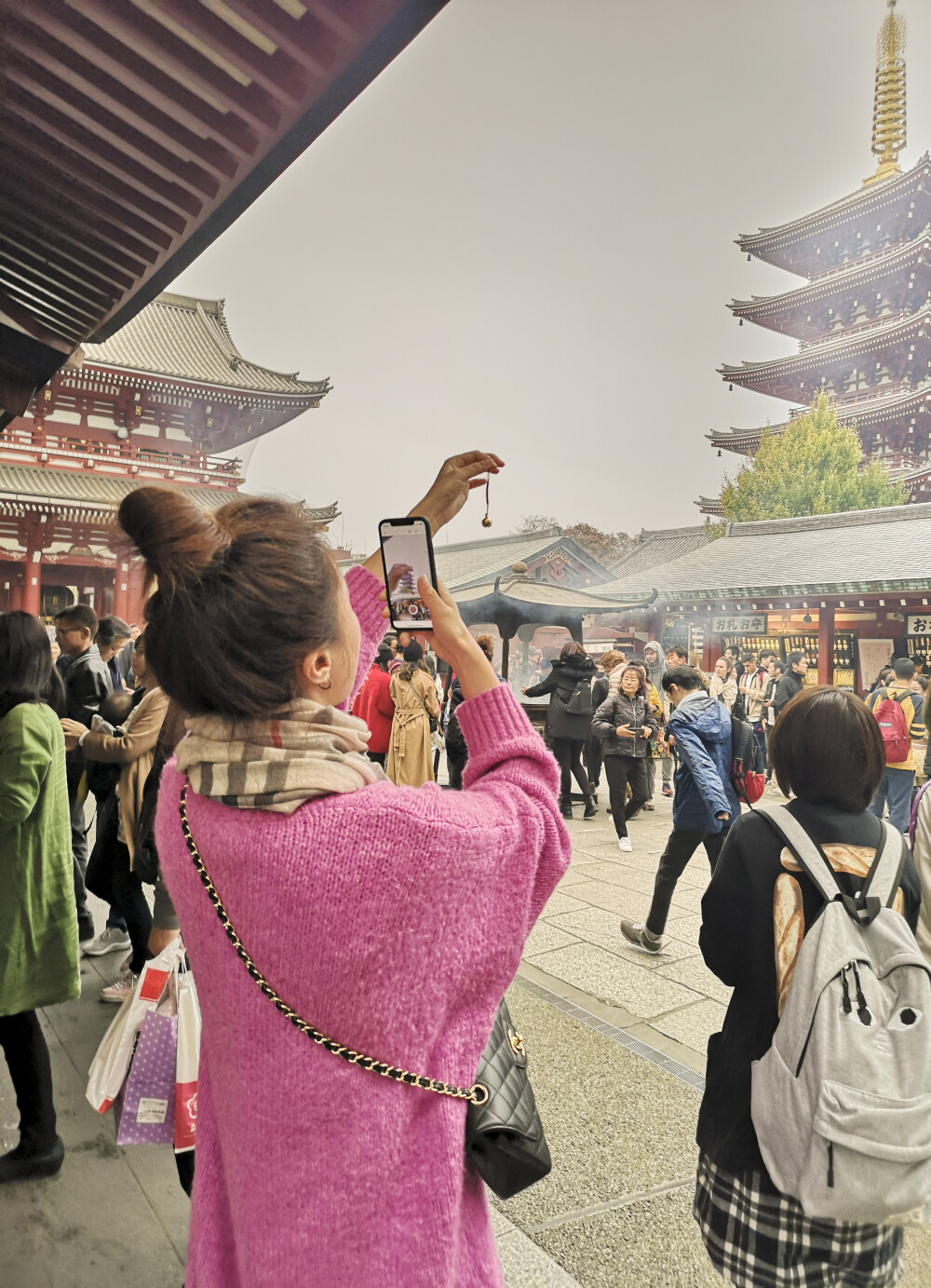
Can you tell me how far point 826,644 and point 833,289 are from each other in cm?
1307

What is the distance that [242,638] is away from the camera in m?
0.89

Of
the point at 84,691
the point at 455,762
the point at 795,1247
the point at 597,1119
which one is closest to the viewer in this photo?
the point at 795,1247

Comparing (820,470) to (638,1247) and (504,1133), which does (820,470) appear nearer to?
(638,1247)

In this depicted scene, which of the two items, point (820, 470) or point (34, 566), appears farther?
point (820, 470)

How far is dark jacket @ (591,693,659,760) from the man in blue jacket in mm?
2245

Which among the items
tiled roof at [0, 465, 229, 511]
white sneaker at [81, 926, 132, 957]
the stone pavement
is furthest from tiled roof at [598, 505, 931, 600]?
white sneaker at [81, 926, 132, 957]

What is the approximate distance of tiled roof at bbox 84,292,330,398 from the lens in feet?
55.5

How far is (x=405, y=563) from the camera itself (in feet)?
4.20

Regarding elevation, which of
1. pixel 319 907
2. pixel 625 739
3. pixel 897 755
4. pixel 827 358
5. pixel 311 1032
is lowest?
pixel 897 755

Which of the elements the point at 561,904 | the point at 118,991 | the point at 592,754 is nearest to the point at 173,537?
the point at 118,991

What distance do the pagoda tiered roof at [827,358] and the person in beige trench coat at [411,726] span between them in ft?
68.3

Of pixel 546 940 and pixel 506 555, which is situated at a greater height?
pixel 506 555

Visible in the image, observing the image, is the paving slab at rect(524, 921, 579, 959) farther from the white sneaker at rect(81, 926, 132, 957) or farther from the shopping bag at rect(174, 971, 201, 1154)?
the shopping bag at rect(174, 971, 201, 1154)

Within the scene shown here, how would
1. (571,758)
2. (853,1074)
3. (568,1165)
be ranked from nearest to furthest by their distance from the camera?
(853,1074) < (568,1165) < (571,758)
